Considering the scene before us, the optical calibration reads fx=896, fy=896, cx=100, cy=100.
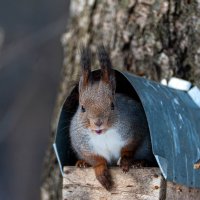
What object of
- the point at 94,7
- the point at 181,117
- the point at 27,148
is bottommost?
the point at 27,148

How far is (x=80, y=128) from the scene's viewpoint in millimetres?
4324

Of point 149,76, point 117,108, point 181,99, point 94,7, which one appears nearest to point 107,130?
point 117,108

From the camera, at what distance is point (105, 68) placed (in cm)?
422

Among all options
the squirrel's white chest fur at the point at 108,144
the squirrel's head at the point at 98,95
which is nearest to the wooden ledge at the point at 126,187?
the squirrel's white chest fur at the point at 108,144

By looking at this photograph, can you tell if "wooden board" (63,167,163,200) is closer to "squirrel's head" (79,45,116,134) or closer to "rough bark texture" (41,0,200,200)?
"squirrel's head" (79,45,116,134)

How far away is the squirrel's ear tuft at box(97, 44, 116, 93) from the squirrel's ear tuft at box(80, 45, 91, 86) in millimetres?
56

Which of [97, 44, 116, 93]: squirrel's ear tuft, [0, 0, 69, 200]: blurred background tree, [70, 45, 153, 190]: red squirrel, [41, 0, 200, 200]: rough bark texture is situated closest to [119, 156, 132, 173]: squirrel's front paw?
[70, 45, 153, 190]: red squirrel

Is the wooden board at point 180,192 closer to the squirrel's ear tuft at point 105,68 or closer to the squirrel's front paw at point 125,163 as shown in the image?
the squirrel's front paw at point 125,163

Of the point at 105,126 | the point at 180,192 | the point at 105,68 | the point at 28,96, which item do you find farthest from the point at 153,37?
the point at 28,96

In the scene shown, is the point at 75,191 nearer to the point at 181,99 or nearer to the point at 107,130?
the point at 107,130

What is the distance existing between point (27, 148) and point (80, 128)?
3322mm

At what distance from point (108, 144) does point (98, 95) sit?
0.86 feet

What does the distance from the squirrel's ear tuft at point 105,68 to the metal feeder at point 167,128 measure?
7 cm

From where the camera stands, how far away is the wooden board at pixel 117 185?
4109 mm
